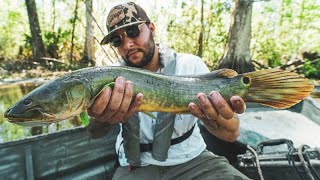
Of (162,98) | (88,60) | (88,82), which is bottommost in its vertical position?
(88,60)

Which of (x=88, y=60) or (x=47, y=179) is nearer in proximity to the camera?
(x=47, y=179)

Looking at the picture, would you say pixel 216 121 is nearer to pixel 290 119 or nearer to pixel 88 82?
pixel 88 82

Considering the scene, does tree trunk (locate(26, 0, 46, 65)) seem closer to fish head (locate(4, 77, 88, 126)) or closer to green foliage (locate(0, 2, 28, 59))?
green foliage (locate(0, 2, 28, 59))

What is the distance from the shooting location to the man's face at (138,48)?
3.13 m

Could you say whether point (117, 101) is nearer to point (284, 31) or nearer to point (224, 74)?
point (224, 74)

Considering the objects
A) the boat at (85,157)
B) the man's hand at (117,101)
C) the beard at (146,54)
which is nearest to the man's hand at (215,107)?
the man's hand at (117,101)

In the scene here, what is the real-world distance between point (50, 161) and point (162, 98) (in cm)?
182

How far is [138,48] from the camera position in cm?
314

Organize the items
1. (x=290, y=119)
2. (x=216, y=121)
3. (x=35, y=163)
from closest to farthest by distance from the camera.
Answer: (x=216, y=121), (x=35, y=163), (x=290, y=119)

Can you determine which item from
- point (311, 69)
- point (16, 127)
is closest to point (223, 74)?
point (16, 127)

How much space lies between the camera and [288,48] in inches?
619

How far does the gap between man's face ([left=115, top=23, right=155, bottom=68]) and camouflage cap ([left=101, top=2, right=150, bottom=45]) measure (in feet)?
0.20

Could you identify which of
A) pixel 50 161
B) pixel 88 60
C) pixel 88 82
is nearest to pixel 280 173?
pixel 88 82

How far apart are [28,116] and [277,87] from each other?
→ 5.14 feet
